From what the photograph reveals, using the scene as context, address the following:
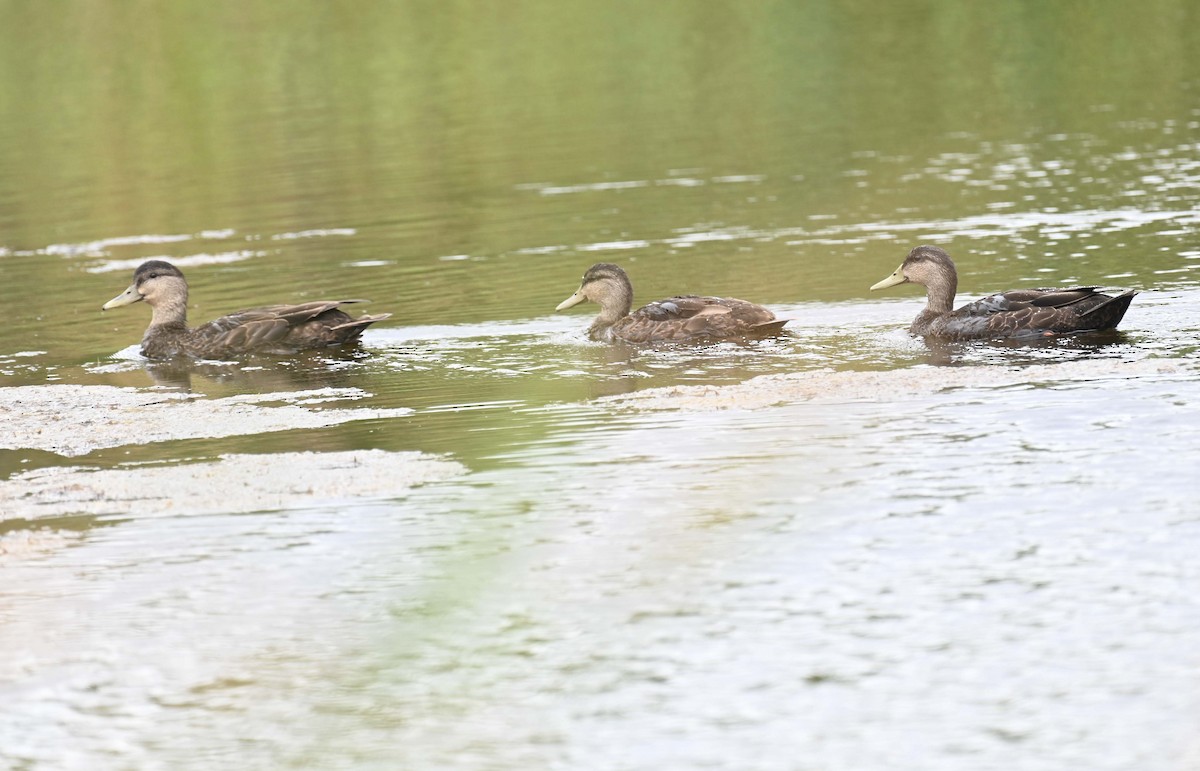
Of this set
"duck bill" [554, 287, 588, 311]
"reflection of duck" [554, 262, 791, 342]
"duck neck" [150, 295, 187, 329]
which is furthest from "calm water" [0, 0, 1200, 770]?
"duck neck" [150, 295, 187, 329]

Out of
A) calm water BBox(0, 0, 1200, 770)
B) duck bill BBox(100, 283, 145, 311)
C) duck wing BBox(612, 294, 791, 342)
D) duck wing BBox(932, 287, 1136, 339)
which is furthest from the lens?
duck bill BBox(100, 283, 145, 311)

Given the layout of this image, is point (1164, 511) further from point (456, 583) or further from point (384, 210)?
point (384, 210)

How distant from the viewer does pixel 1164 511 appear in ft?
27.3

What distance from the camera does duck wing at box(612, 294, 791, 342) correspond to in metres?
14.1

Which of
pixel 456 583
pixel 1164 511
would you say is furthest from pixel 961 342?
pixel 456 583

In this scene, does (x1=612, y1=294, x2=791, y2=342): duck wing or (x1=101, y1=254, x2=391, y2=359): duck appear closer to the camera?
(x1=612, y1=294, x2=791, y2=342): duck wing

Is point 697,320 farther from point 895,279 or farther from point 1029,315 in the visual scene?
point 1029,315

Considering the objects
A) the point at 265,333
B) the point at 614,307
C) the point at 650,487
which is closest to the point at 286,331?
the point at 265,333

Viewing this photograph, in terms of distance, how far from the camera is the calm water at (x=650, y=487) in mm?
5992

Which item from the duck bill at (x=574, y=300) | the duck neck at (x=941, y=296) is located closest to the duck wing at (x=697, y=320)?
the duck bill at (x=574, y=300)

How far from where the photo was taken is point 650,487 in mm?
9156

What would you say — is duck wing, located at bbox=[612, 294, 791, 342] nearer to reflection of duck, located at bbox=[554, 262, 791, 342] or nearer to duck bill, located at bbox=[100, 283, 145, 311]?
reflection of duck, located at bbox=[554, 262, 791, 342]

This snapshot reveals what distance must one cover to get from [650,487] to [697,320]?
5.28m

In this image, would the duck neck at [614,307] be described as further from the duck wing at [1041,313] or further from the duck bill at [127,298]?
the duck bill at [127,298]
